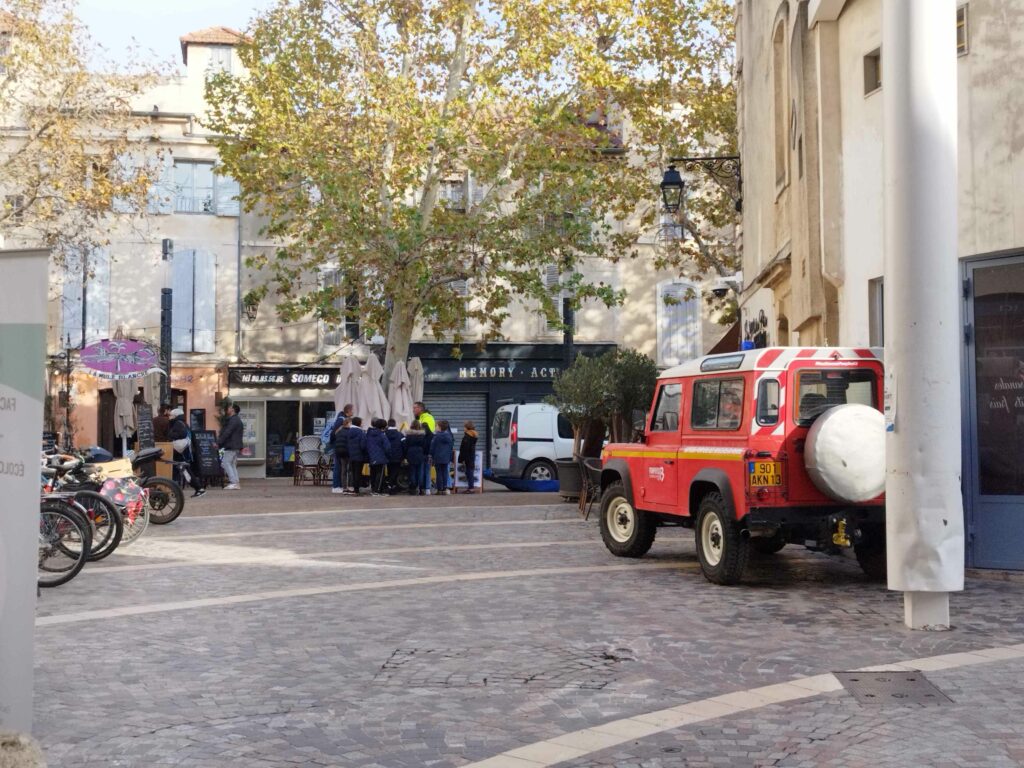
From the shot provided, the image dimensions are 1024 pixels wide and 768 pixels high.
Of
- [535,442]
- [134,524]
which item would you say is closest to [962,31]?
[134,524]

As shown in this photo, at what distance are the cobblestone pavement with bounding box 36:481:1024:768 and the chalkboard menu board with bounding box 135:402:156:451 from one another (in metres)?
11.5

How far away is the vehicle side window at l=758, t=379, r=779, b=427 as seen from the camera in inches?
435

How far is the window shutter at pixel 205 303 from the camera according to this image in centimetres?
3847

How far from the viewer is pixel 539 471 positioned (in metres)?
28.8

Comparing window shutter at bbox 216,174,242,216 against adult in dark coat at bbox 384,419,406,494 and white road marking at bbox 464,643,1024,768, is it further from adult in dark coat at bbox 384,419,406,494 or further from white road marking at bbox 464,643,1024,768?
white road marking at bbox 464,643,1024,768

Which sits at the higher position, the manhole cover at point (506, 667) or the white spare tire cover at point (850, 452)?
the white spare tire cover at point (850, 452)

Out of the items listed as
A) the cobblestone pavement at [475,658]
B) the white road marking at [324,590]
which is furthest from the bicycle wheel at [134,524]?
the white road marking at [324,590]

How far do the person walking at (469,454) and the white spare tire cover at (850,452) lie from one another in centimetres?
1657

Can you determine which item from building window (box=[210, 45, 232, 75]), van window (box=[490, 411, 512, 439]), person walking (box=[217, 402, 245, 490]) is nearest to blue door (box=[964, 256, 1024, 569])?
person walking (box=[217, 402, 245, 490])

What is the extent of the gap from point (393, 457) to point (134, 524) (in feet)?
36.6

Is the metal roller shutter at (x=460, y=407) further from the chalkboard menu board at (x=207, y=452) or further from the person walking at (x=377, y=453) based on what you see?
the person walking at (x=377, y=453)

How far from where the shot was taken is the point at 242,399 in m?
38.4

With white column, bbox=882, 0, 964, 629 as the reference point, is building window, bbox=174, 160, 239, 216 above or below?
above

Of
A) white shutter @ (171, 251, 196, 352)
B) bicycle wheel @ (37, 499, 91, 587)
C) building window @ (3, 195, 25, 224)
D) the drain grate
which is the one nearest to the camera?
the drain grate
